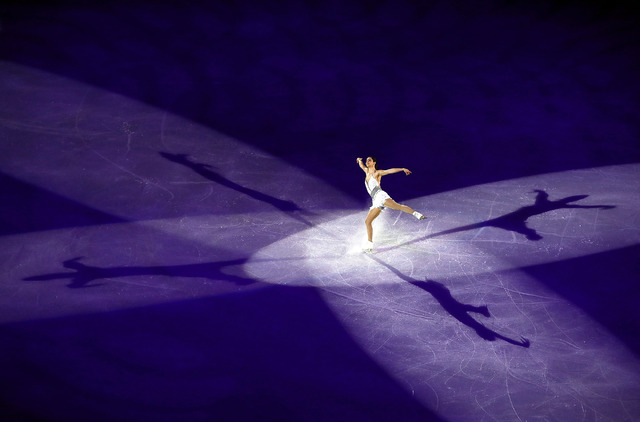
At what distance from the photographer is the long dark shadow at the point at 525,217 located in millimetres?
11859

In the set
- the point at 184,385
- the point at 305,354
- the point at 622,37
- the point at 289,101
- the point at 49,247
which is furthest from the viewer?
the point at 622,37

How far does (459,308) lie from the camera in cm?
1009

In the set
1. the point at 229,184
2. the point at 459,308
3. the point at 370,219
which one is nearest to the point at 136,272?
the point at 229,184

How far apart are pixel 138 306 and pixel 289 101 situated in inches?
294

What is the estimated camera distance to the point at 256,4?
19578 millimetres

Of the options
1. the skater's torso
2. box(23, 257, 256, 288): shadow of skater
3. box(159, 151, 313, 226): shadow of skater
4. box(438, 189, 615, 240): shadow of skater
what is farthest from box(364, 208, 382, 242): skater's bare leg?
box(23, 257, 256, 288): shadow of skater

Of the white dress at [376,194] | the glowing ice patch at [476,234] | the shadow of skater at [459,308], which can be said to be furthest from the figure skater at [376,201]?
the shadow of skater at [459,308]

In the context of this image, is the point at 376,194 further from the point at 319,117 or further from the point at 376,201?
the point at 319,117

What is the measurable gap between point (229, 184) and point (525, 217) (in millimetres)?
6114

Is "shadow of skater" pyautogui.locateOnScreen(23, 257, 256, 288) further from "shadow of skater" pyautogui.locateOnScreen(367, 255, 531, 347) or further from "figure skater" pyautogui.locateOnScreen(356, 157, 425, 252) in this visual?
"shadow of skater" pyautogui.locateOnScreen(367, 255, 531, 347)

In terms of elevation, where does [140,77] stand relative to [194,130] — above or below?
above

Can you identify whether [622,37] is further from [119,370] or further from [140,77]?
[119,370]

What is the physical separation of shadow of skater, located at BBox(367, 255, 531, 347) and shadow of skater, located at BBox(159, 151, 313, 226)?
256 centimetres

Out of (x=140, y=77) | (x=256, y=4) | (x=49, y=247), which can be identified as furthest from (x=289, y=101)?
(x=49, y=247)
